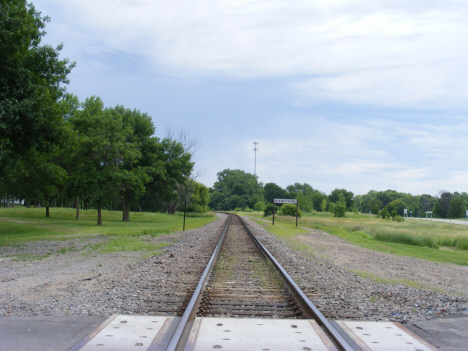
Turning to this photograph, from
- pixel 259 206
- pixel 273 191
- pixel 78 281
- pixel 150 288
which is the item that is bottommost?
pixel 78 281

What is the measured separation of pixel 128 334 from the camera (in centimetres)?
451

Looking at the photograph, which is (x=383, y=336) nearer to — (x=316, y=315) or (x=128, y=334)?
(x=316, y=315)

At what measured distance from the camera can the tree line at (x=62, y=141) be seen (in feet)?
47.5

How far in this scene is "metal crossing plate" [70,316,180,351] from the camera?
13.5 ft

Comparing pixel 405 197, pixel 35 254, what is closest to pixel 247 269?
pixel 35 254

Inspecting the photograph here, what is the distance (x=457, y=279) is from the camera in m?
10.6

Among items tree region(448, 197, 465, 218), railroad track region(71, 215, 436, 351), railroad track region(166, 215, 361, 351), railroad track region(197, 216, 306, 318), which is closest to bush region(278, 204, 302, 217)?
railroad track region(197, 216, 306, 318)

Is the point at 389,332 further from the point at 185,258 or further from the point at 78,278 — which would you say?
the point at 185,258

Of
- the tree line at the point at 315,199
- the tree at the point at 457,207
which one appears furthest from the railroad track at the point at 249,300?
the tree at the point at 457,207

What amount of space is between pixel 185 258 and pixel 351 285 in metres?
5.42

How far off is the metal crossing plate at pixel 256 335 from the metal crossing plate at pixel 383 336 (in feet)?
1.34

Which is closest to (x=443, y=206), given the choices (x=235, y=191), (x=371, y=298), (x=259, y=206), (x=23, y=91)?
(x=259, y=206)

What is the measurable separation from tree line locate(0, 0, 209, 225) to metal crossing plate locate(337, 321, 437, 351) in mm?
12934

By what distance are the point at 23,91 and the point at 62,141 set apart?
2944 millimetres
